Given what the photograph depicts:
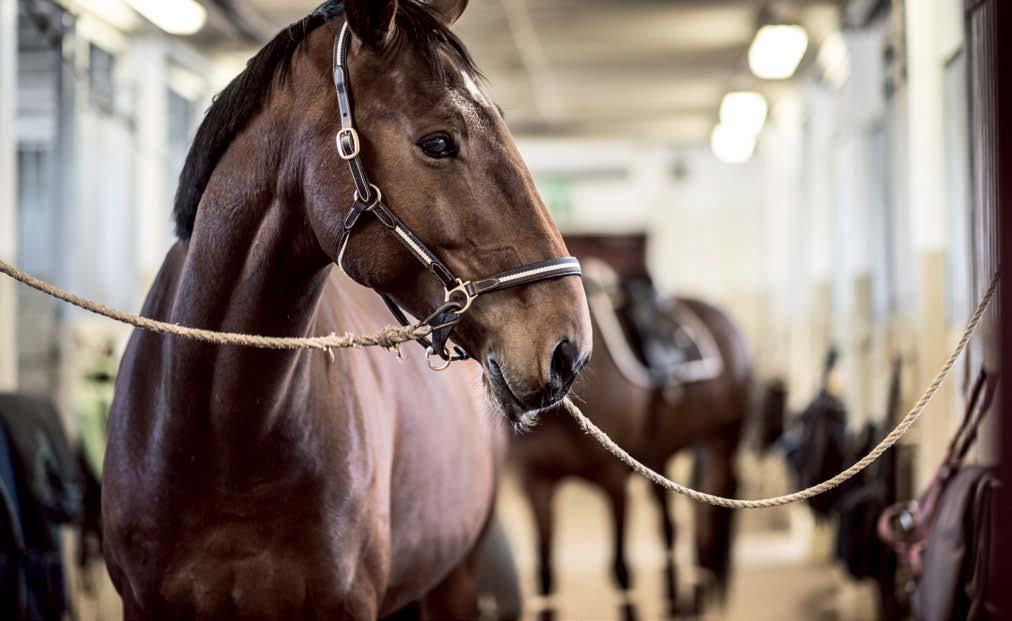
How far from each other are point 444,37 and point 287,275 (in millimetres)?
449

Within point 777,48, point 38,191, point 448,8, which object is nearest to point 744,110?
point 777,48

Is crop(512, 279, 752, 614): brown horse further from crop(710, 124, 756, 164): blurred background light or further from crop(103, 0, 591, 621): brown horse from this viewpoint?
crop(710, 124, 756, 164): blurred background light

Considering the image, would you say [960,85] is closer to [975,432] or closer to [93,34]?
[975,432]

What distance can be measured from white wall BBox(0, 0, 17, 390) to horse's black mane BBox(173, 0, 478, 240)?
6.62 ft

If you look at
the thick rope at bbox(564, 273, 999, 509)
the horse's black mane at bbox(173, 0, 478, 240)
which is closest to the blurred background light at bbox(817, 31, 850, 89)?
the thick rope at bbox(564, 273, 999, 509)

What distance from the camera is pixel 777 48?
20.2ft

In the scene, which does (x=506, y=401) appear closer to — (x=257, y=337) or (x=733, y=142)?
(x=257, y=337)

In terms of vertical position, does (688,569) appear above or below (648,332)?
below

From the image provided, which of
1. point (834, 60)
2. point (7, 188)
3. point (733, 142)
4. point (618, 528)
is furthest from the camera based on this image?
point (733, 142)

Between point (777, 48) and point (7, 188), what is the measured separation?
4.39 meters

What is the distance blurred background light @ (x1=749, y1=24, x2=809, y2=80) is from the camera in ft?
19.7

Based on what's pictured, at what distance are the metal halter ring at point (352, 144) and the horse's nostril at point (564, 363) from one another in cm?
41

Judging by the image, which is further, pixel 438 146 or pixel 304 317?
pixel 304 317

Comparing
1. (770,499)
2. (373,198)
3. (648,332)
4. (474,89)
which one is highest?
(474,89)
